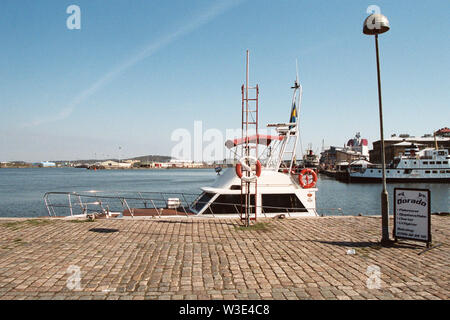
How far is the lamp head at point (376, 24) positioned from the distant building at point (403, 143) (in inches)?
3769

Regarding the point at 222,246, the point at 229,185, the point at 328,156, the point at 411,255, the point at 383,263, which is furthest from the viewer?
the point at 328,156

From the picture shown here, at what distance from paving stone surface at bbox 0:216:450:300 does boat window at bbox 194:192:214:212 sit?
2.38 m

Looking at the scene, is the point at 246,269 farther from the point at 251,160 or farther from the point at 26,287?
the point at 251,160

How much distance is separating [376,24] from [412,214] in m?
5.27

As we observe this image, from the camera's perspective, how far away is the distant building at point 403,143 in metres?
95.9

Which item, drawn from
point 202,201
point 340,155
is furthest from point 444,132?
point 202,201

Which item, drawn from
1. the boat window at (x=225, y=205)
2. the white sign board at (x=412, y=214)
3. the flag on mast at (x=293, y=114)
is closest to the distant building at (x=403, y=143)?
the flag on mast at (x=293, y=114)

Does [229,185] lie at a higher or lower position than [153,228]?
higher

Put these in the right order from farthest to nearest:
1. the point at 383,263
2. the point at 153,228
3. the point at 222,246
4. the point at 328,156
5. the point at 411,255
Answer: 1. the point at 328,156
2. the point at 153,228
3. the point at 222,246
4. the point at 411,255
5. the point at 383,263

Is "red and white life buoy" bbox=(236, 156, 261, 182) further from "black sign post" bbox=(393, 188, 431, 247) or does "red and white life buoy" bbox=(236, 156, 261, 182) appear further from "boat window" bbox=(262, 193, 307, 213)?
"black sign post" bbox=(393, 188, 431, 247)

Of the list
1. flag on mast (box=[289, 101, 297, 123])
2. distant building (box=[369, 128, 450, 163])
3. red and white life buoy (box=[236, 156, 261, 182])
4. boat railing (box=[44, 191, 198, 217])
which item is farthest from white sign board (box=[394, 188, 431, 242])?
distant building (box=[369, 128, 450, 163])
